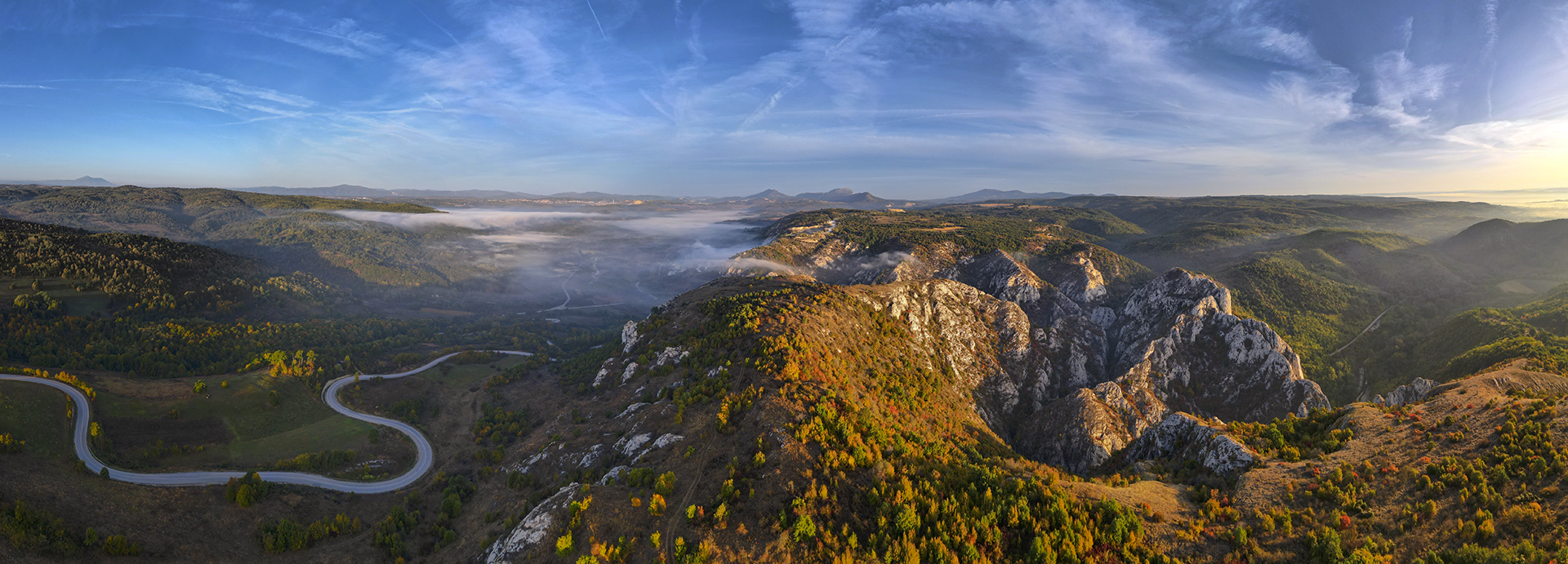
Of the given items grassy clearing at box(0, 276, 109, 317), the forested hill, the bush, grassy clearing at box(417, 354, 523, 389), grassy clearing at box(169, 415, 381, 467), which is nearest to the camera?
the bush

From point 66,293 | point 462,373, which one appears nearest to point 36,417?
point 462,373

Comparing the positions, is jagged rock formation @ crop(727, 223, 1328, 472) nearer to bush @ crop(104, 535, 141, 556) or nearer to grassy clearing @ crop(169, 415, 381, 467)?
grassy clearing @ crop(169, 415, 381, 467)

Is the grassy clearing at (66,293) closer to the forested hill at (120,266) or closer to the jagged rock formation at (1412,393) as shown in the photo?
the forested hill at (120,266)

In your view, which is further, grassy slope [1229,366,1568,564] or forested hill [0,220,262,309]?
forested hill [0,220,262,309]

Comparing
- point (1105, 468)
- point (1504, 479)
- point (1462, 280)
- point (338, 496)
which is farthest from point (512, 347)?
point (1462, 280)

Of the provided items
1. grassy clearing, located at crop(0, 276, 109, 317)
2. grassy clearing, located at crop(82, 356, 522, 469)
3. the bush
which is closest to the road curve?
grassy clearing, located at crop(82, 356, 522, 469)

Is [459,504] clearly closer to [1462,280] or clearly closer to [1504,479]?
[1504,479]
